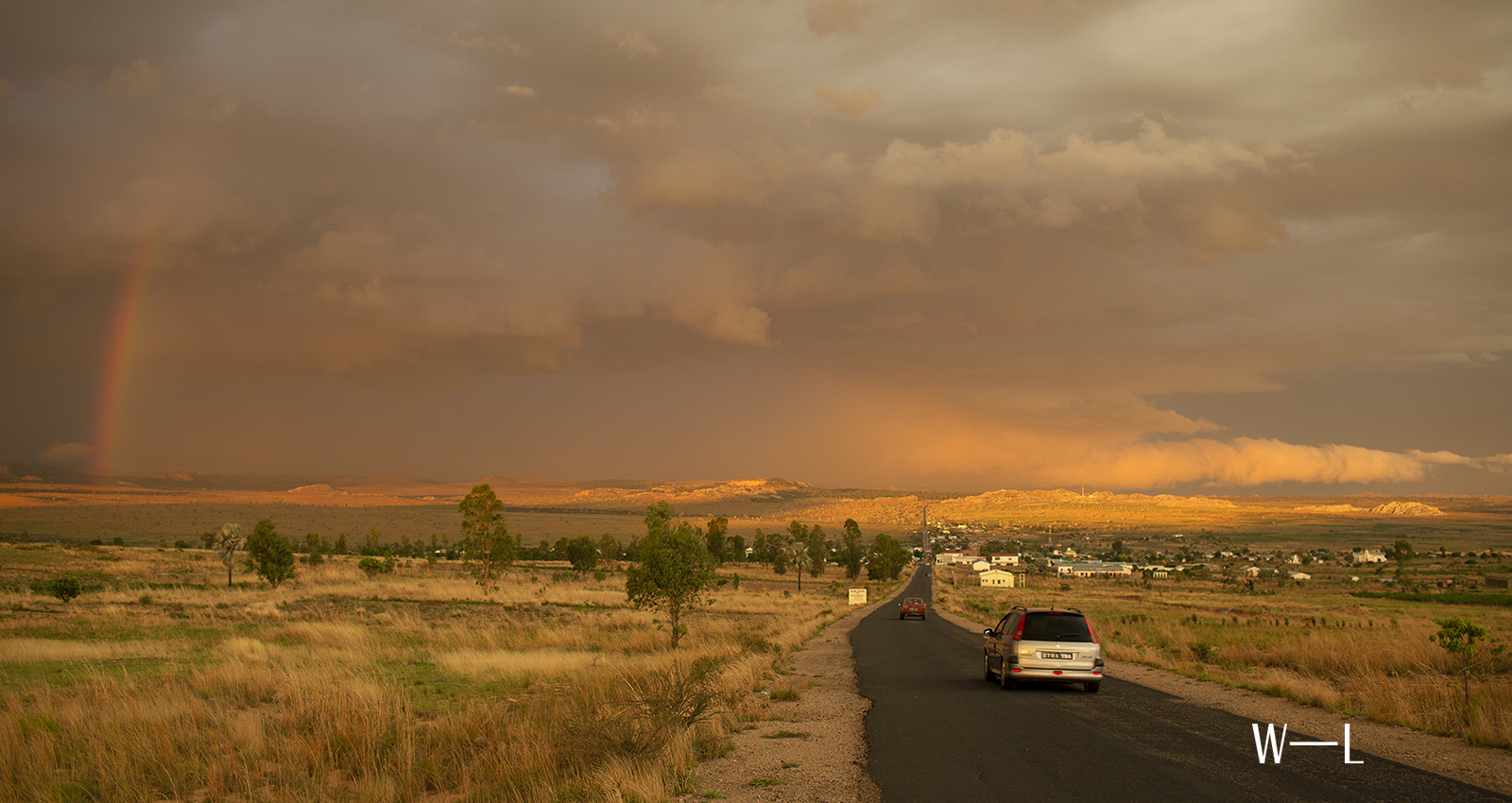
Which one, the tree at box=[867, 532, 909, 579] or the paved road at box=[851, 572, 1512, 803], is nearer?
the paved road at box=[851, 572, 1512, 803]

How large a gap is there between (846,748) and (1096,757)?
333 cm

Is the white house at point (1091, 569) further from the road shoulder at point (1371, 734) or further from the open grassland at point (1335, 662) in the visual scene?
the road shoulder at point (1371, 734)

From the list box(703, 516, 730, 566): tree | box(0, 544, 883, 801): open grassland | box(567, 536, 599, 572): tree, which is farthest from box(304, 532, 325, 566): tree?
box(703, 516, 730, 566): tree

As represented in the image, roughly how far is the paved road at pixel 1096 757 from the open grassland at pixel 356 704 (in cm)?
281

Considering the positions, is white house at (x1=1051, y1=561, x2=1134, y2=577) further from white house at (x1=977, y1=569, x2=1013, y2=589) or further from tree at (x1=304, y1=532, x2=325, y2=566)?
tree at (x1=304, y1=532, x2=325, y2=566)

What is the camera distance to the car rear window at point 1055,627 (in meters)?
19.3

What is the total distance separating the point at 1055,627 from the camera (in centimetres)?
1959

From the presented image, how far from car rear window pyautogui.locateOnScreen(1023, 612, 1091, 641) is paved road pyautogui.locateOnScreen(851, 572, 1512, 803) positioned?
47.2 inches

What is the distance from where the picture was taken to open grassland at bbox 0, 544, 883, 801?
10.6 metres

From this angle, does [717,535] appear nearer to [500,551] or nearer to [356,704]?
[500,551]

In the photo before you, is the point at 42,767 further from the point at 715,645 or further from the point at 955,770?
the point at 715,645

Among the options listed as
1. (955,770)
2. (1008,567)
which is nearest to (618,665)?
(955,770)

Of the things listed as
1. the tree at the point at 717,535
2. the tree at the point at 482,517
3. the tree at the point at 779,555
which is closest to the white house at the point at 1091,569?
the tree at the point at 779,555

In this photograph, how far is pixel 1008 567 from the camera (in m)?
166
